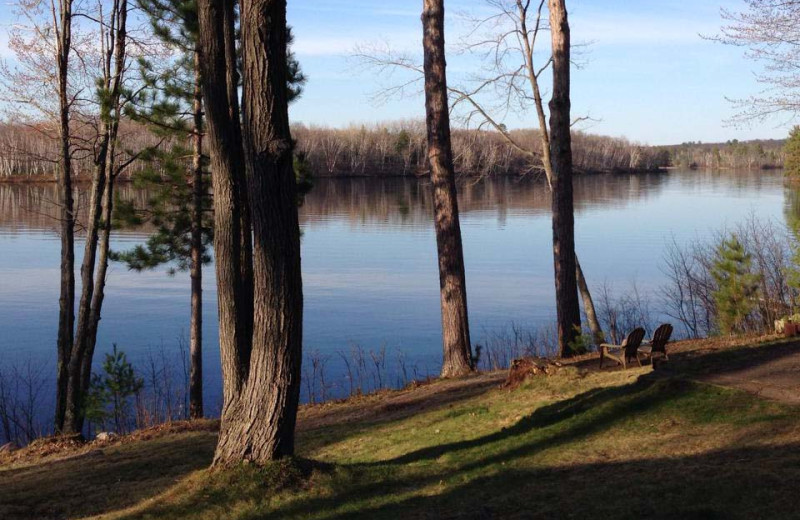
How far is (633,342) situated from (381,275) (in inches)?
682

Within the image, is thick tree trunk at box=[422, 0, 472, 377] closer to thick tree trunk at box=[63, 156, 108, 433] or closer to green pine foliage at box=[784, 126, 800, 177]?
thick tree trunk at box=[63, 156, 108, 433]

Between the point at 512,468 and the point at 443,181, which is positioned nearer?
the point at 512,468

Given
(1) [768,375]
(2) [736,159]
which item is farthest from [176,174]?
(2) [736,159]

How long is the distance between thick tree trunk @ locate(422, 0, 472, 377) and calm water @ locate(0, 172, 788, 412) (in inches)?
155

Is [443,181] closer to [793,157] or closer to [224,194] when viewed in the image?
[224,194]

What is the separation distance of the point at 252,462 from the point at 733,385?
4.79 m

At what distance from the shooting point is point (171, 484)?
7586 millimetres

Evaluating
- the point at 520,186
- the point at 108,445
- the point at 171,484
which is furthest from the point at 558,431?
the point at 520,186

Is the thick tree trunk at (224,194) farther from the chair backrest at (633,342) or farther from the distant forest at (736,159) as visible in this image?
the distant forest at (736,159)

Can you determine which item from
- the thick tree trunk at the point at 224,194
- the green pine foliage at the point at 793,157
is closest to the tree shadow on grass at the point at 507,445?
the thick tree trunk at the point at 224,194

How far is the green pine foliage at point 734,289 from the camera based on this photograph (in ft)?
51.0

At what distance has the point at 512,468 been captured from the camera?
682 centimetres

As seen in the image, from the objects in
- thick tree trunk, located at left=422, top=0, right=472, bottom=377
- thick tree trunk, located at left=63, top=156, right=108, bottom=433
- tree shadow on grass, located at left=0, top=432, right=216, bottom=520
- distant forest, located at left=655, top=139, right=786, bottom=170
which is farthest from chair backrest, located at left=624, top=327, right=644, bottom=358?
distant forest, located at left=655, top=139, right=786, bottom=170

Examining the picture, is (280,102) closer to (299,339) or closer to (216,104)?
(216,104)
